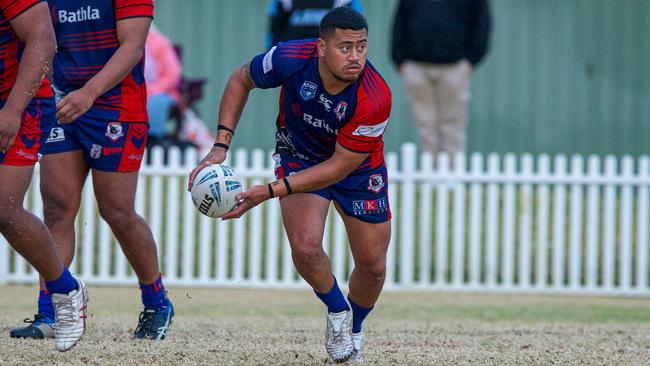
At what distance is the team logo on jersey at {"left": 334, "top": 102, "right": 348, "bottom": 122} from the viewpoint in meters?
6.19

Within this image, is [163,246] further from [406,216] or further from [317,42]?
[317,42]

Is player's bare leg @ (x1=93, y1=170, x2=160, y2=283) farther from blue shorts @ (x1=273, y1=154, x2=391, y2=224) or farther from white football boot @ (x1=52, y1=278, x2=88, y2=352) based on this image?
blue shorts @ (x1=273, y1=154, x2=391, y2=224)

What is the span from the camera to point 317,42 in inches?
247

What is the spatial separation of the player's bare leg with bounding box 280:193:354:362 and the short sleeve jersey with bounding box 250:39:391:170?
301 mm

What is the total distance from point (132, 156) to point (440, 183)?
5.33 m

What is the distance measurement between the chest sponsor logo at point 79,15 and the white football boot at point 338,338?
2.28 metres

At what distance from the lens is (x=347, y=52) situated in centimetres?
602

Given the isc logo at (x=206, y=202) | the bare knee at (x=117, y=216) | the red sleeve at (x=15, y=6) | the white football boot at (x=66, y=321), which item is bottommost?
the white football boot at (x=66, y=321)

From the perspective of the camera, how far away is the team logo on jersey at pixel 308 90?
623 centimetres

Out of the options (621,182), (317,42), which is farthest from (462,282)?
A: (317,42)

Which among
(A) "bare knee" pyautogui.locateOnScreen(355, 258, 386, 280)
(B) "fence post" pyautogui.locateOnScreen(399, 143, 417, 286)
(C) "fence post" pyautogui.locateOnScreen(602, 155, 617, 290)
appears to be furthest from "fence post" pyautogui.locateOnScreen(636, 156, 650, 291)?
(A) "bare knee" pyautogui.locateOnScreen(355, 258, 386, 280)

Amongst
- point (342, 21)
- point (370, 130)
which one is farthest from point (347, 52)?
point (370, 130)

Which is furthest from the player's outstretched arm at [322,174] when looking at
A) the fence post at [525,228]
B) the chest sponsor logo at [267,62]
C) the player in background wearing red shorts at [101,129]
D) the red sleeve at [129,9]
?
the fence post at [525,228]

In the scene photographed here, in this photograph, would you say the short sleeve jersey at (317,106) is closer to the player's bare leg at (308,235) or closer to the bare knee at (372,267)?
the player's bare leg at (308,235)
